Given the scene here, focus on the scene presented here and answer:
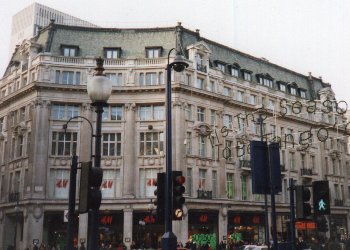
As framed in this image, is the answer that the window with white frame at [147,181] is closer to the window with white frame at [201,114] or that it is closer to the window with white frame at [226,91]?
the window with white frame at [201,114]

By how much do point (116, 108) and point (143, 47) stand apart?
714 cm

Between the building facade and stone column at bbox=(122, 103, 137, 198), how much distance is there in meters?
0.10

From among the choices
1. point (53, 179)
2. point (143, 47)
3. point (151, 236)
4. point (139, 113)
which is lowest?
point (151, 236)

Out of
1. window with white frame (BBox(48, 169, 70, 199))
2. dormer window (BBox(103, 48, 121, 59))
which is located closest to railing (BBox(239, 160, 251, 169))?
dormer window (BBox(103, 48, 121, 59))

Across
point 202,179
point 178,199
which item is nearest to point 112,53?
point 202,179

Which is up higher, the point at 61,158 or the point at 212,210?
the point at 61,158

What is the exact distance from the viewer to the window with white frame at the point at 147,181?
44000 millimetres

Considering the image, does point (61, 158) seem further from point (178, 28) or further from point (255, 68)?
point (255, 68)

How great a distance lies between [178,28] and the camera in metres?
48.6

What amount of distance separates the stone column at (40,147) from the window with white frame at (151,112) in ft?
29.6

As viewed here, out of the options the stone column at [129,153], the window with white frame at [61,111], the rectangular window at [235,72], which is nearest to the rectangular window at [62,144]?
the window with white frame at [61,111]

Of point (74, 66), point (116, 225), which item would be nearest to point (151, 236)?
point (116, 225)

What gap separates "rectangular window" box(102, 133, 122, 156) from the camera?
44906mm

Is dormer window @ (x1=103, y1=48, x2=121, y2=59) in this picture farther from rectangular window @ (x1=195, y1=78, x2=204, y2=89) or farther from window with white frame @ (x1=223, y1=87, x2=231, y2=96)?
window with white frame @ (x1=223, y1=87, x2=231, y2=96)
